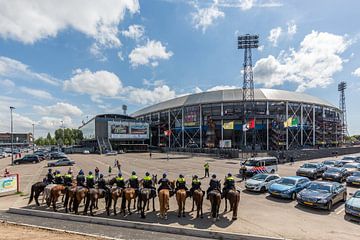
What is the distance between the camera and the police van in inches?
973

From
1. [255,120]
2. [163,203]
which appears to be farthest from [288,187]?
[255,120]

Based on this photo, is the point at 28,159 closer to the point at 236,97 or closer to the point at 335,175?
the point at 335,175

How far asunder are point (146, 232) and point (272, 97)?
74.9 metres

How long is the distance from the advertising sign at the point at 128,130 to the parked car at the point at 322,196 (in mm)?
66459

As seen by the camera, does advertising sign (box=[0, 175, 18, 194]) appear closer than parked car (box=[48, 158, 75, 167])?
Yes

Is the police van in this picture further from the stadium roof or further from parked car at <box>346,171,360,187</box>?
the stadium roof

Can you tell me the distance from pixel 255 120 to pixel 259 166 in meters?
48.9

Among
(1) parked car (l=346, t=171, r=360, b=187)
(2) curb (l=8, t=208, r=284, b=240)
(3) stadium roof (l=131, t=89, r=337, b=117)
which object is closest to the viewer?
(2) curb (l=8, t=208, r=284, b=240)

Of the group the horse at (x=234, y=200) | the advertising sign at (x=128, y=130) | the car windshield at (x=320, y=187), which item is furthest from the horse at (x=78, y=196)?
the advertising sign at (x=128, y=130)

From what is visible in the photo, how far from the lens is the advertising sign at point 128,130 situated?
246 feet

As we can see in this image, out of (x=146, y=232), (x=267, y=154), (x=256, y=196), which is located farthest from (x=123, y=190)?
(x=267, y=154)

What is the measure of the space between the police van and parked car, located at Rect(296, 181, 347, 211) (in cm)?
950

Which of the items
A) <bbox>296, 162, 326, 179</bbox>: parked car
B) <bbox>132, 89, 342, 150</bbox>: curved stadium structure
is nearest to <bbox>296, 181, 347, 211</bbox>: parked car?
<bbox>296, 162, 326, 179</bbox>: parked car

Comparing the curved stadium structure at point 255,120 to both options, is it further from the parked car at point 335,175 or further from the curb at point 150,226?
the curb at point 150,226
